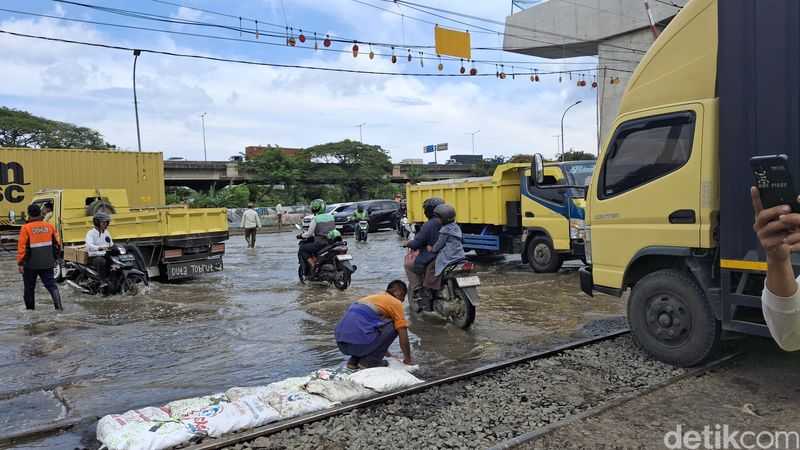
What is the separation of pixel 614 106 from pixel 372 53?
74.4ft

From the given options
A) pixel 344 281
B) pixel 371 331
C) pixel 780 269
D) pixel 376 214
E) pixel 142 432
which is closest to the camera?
pixel 780 269

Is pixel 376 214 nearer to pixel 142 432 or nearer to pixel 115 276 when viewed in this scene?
pixel 115 276

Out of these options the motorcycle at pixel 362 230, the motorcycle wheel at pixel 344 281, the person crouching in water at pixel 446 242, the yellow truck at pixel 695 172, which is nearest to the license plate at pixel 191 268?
the motorcycle wheel at pixel 344 281

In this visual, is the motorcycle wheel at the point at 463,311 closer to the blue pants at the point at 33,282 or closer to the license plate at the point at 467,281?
the license plate at the point at 467,281

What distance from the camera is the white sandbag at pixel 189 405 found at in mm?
3920

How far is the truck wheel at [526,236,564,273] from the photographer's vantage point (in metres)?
11.4

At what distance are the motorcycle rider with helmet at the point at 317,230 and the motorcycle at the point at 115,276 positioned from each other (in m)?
2.94

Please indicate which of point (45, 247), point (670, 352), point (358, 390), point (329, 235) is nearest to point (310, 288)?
point (329, 235)

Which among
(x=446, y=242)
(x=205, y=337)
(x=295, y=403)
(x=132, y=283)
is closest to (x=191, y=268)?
(x=132, y=283)

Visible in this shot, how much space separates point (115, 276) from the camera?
388 inches

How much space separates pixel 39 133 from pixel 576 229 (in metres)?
47.5

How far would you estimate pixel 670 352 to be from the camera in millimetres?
5039

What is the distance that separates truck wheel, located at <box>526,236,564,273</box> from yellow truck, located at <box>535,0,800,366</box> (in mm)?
5702

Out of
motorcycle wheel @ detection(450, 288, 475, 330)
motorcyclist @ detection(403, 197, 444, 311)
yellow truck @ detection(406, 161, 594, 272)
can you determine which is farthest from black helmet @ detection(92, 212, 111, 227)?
yellow truck @ detection(406, 161, 594, 272)
